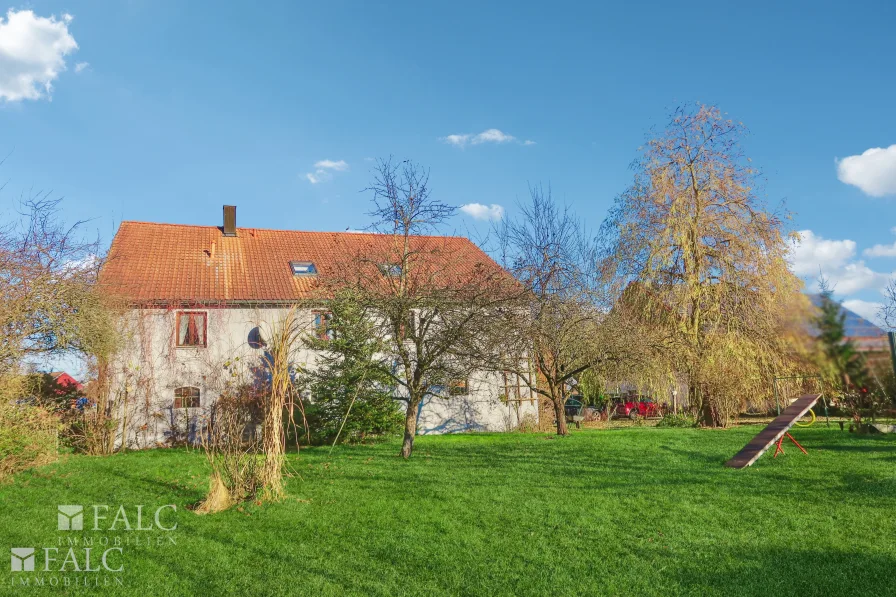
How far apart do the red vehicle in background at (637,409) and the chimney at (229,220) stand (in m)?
19.8

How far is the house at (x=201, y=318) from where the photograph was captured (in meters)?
19.6

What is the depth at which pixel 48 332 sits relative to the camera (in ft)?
44.9

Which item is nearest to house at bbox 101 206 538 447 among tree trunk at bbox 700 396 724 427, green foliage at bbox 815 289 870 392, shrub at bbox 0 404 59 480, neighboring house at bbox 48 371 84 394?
neighboring house at bbox 48 371 84 394

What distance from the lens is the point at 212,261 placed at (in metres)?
23.6

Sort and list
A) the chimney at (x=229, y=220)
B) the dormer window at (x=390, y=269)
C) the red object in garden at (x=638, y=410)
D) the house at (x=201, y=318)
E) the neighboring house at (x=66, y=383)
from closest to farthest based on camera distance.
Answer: the dormer window at (x=390, y=269), the neighboring house at (x=66, y=383), the house at (x=201, y=318), the chimney at (x=229, y=220), the red object in garden at (x=638, y=410)

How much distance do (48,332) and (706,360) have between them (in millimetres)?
18049

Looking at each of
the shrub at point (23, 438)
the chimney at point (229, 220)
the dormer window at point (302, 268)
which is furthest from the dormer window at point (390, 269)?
the chimney at point (229, 220)

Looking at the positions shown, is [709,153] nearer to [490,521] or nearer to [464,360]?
[464,360]

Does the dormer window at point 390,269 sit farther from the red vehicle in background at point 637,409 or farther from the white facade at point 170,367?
the red vehicle in background at point 637,409

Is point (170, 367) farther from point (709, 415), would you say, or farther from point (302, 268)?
point (709, 415)

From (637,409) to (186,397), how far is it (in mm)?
20259

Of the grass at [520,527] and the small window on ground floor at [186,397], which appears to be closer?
the grass at [520,527]

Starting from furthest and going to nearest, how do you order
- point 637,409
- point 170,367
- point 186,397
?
point 637,409 → point 170,367 → point 186,397

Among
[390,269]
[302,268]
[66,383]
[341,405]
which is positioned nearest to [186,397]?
[66,383]
